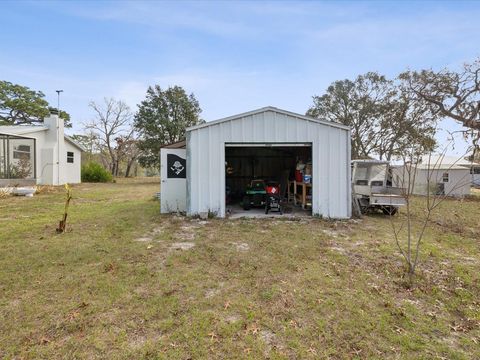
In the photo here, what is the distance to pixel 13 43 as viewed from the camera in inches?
436

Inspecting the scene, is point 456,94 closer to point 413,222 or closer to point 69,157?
point 413,222

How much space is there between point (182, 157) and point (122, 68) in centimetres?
727

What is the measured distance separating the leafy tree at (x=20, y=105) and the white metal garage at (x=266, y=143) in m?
→ 27.1

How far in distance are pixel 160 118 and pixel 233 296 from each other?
2395cm

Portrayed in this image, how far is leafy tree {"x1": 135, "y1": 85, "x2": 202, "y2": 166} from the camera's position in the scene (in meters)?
24.9

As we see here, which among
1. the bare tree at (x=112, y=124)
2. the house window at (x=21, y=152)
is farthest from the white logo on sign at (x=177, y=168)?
the bare tree at (x=112, y=124)

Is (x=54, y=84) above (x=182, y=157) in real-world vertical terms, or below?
above

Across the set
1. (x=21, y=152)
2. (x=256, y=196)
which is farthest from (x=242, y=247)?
(x=21, y=152)

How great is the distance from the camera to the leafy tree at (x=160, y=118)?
24938 mm

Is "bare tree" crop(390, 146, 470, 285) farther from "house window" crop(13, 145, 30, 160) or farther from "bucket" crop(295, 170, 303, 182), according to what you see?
"house window" crop(13, 145, 30, 160)

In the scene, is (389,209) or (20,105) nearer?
(389,209)

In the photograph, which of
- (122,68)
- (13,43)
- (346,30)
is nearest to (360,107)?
(346,30)

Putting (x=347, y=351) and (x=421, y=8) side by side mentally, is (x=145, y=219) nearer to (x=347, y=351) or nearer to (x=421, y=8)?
(x=347, y=351)

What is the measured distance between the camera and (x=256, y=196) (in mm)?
Result: 9258
